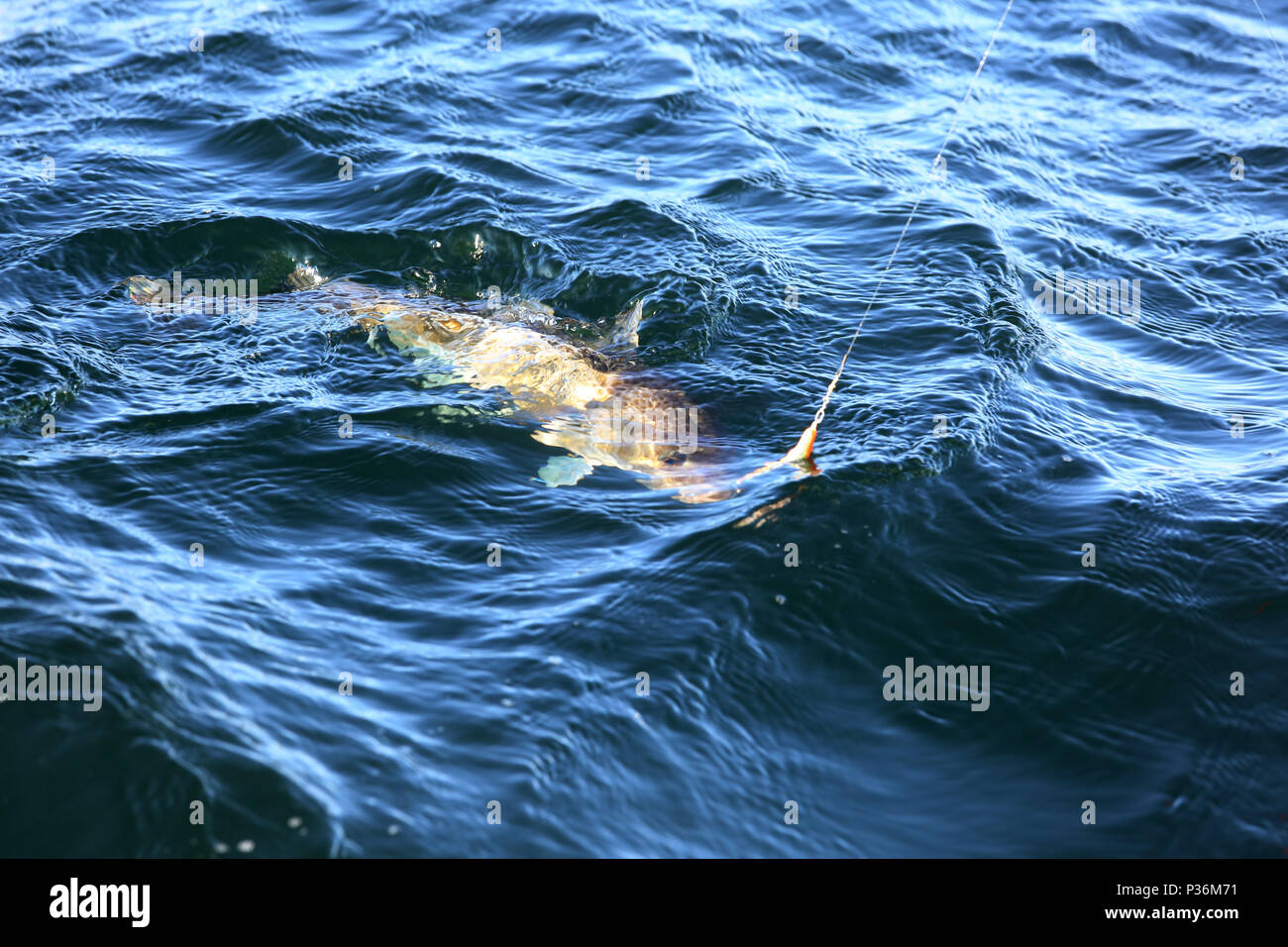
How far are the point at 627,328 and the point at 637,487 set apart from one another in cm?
187

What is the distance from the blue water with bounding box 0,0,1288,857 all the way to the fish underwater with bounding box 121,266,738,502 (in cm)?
16

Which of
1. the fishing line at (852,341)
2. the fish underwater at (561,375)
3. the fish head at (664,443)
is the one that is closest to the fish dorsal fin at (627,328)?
the fish underwater at (561,375)

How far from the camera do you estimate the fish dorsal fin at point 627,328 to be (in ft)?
24.1

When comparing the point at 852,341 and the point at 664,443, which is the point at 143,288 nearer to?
the point at 664,443

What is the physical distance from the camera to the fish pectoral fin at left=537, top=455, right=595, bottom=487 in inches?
234

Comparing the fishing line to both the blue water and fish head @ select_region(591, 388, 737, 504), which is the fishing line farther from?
fish head @ select_region(591, 388, 737, 504)

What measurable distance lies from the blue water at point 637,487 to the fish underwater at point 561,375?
16 cm

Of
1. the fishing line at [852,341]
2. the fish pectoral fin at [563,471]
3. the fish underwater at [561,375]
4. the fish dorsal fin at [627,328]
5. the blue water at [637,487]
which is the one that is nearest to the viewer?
the blue water at [637,487]

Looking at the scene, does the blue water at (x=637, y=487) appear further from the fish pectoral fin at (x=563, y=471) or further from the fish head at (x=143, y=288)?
the fish head at (x=143, y=288)

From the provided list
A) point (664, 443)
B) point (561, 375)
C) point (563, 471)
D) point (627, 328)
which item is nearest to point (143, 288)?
point (561, 375)

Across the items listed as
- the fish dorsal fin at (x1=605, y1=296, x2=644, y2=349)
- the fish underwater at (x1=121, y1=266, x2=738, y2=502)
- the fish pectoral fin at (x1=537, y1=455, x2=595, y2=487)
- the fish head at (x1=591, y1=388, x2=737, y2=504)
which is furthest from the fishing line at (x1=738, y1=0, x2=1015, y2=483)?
the fish dorsal fin at (x1=605, y1=296, x2=644, y2=349)
